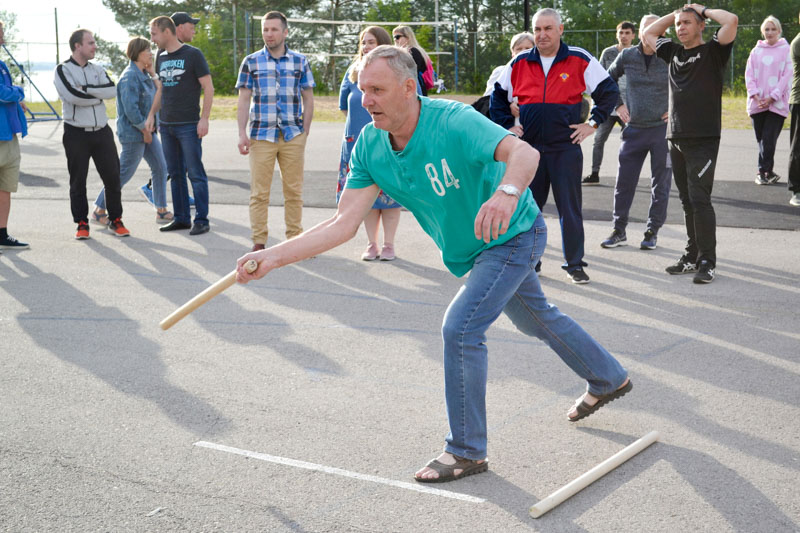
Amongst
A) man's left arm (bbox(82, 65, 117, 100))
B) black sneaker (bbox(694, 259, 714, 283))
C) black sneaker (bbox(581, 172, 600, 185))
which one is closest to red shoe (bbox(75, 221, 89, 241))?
man's left arm (bbox(82, 65, 117, 100))

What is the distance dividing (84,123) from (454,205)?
6596mm

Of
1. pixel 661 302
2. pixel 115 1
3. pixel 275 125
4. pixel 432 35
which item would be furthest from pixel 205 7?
pixel 661 302

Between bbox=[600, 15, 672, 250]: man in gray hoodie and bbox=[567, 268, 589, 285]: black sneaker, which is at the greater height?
bbox=[600, 15, 672, 250]: man in gray hoodie

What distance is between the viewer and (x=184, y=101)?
946cm

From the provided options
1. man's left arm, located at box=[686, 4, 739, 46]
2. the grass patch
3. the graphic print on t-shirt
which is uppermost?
man's left arm, located at box=[686, 4, 739, 46]

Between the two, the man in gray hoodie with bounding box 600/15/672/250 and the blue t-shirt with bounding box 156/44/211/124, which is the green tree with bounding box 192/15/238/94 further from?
the man in gray hoodie with bounding box 600/15/672/250

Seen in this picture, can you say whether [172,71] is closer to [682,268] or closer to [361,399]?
[682,268]

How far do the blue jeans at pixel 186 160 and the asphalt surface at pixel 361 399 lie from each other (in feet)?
3.58

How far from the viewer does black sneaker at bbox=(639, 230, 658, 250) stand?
8.50 m

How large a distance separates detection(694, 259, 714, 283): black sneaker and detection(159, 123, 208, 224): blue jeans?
16.3ft

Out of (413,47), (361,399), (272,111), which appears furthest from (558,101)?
(361,399)

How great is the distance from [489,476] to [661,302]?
10.6 ft

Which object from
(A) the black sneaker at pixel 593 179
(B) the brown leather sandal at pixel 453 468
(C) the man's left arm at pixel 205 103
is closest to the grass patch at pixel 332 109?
(A) the black sneaker at pixel 593 179

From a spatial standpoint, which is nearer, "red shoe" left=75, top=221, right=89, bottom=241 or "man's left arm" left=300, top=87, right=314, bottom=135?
"man's left arm" left=300, top=87, right=314, bottom=135
